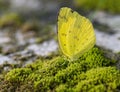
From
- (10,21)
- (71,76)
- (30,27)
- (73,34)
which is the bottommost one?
(71,76)

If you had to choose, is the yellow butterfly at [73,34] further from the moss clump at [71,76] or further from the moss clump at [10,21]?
the moss clump at [10,21]

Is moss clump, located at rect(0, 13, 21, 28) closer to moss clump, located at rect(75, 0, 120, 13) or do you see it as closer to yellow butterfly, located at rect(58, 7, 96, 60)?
moss clump, located at rect(75, 0, 120, 13)

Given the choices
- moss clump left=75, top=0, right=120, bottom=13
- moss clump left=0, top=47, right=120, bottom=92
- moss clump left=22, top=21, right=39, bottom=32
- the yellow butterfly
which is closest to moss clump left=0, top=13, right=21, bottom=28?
moss clump left=22, top=21, right=39, bottom=32

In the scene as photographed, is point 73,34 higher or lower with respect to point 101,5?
lower

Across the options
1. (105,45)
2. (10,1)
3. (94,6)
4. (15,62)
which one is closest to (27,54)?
(15,62)

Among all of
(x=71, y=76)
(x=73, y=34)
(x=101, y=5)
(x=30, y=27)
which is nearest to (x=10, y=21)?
(x=30, y=27)

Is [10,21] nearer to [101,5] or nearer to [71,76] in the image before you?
[101,5]

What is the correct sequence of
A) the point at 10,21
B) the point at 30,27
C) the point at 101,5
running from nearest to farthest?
the point at 30,27 < the point at 10,21 < the point at 101,5
